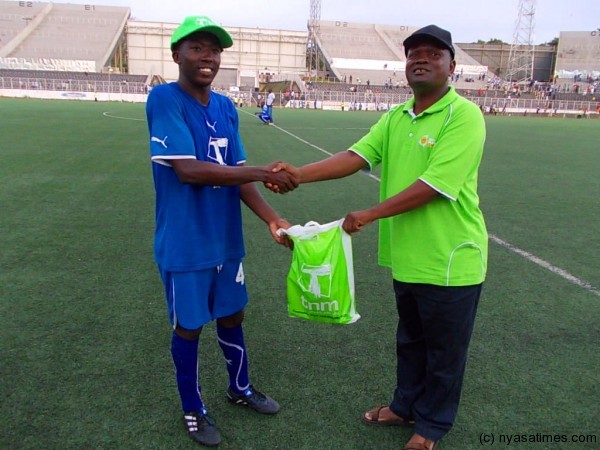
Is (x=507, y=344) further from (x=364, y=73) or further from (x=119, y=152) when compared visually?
(x=364, y=73)

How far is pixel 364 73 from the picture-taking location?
69.9 metres

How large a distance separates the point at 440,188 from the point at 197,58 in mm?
1263

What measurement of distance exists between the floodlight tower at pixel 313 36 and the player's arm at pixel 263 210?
241ft

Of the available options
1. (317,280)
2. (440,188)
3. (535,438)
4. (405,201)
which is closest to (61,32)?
(317,280)

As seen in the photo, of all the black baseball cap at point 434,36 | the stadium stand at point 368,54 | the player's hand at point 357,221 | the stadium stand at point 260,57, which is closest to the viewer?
the black baseball cap at point 434,36

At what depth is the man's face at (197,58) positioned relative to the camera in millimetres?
2455

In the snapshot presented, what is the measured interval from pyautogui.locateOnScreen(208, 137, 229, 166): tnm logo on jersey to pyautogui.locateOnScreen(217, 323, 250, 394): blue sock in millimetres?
958

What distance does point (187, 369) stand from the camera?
2756 millimetres

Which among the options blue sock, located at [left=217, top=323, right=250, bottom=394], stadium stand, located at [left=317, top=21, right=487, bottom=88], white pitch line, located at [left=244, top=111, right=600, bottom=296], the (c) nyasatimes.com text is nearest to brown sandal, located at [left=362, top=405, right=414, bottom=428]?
the (c) nyasatimes.com text

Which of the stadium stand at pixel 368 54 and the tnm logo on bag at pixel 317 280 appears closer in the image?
the tnm logo on bag at pixel 317 280

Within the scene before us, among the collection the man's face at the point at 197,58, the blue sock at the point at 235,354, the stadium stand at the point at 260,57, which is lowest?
the blue sock at the point at 235,354

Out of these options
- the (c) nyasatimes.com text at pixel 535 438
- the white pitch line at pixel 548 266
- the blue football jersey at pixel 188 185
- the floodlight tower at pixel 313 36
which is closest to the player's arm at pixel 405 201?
the blue football jersey at pixel 188 185

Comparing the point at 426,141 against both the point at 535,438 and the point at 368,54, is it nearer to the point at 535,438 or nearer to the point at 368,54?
the point at 535,438

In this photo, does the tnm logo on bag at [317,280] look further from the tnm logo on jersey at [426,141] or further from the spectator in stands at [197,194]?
the tnm logo on jersey at [426,141]
